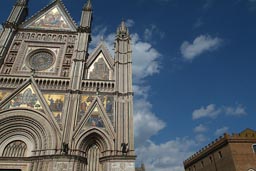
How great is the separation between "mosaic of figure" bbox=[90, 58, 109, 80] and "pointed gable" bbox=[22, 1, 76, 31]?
6149mm

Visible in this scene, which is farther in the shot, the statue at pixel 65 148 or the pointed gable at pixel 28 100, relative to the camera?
the pointed gable at pixel 28 100

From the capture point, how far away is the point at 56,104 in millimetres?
19344

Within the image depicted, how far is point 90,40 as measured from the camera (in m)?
25.9

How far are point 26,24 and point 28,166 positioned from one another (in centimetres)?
1671

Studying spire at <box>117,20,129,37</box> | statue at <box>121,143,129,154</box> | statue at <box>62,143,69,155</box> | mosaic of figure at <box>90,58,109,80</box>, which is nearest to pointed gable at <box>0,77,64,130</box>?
statue at <box>62,143,69,155</box>

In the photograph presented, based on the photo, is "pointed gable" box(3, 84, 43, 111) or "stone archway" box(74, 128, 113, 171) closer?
"stone archway" box(74, 128, 113, 171)

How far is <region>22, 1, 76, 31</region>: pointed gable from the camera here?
1003 inches

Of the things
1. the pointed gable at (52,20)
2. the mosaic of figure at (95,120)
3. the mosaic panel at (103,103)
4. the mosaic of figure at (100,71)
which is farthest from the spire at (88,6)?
the mosaic of figure at (95,120)

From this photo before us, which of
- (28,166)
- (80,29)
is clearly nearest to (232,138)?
(28,166)

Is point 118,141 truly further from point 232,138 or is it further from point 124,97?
point 232,138

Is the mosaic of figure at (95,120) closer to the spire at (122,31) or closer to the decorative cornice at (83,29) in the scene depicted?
the decorative cornice at (83,29)

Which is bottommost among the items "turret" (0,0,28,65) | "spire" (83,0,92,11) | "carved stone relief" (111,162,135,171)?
"carved stone relief" (111,162,135,171)

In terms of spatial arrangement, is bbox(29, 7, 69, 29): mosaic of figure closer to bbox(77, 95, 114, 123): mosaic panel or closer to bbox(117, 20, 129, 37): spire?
bbox(117, 20, 129, 37): spire

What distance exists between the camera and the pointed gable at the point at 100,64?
22062 millimetres
